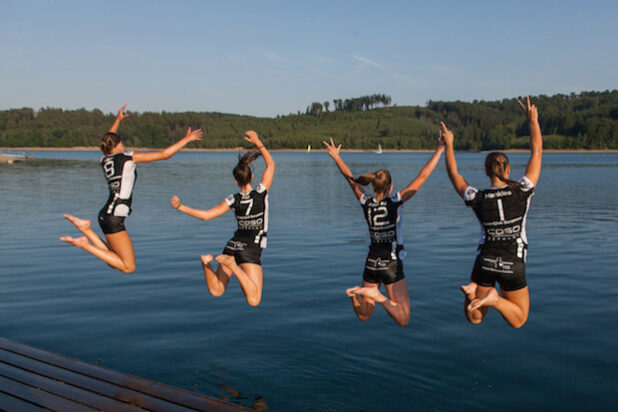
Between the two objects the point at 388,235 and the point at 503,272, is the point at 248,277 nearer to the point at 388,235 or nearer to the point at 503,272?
the point at 388,235

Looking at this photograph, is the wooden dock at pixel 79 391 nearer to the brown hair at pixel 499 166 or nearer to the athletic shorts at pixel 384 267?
the athletic shorts at pixel 384 267

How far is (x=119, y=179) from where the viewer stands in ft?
29.1

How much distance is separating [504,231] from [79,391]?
6089 millimetres

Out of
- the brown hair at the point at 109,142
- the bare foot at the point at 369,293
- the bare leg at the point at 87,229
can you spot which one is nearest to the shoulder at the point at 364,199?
the bare foot at the point at 369,293

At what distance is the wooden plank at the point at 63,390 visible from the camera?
6.77 metres

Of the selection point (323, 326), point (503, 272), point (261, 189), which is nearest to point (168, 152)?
point (261, 189)

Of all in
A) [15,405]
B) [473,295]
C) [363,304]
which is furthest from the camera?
[363,304]

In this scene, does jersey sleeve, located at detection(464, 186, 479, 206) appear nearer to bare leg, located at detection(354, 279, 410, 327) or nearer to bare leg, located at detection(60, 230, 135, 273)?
bare leg, located at detection(354, 279, 410, 327)

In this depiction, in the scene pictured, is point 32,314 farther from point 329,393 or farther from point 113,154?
point 329,393

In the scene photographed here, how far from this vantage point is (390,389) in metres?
9.92

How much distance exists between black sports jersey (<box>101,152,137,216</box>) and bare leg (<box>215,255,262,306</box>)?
79.5 inches

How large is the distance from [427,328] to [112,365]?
284 inches

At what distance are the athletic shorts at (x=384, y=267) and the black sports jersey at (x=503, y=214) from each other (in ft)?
4.26

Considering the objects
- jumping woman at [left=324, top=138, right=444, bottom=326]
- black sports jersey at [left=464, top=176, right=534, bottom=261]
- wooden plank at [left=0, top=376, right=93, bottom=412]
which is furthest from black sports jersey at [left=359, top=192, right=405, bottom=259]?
wooden plank at [left=0, top=376, right=93, bottom=412]
